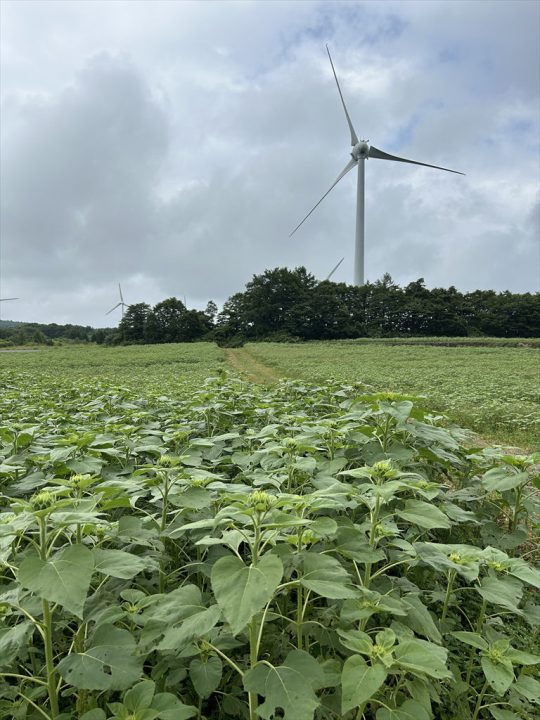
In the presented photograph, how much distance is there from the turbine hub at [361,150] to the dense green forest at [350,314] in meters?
27.9

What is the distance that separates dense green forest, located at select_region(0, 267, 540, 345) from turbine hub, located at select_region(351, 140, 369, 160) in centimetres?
2785

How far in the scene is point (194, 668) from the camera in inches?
70.3

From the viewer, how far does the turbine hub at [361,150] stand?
50.3m

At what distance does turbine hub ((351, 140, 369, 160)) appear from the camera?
50.3 metres

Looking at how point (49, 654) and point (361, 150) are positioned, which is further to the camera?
point (361, 150)

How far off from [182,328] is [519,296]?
58.3m

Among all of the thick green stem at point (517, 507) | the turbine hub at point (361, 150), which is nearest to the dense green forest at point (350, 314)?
the turbine hub at point (361, 150)

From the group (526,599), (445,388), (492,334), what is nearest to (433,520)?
(526,599)

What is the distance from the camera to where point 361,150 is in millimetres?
50562

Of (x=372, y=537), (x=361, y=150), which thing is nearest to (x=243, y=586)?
(x=372, y=537)

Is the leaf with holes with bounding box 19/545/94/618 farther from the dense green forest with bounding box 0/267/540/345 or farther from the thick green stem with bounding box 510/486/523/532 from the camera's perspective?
the dense green forest with bounding box 0/267/540/345

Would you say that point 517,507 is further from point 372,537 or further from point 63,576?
point 63,576

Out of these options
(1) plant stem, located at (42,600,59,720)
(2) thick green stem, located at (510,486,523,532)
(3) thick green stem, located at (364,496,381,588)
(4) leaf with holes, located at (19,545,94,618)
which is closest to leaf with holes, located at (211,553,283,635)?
(4) leaf with holes, located at (19,545,94,618)

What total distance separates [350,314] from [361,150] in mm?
30070
